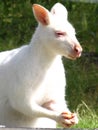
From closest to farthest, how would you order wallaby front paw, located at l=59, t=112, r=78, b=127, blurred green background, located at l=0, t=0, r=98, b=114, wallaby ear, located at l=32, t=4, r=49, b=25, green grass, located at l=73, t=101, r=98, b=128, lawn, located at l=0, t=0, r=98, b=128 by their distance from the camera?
1. wallaby front paw, located at l=59, t=112, r=78, b=127
2. wallaby ear, located at l=32, t=4, r=49, b=25
3. green grass, located at l=73, t=101, r=98, b=128
4. lawn, located at l=0, t=0, r=98, b=128
5. blurred green background, located at l=0, t=0, r=98, b=114

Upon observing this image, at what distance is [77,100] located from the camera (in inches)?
282

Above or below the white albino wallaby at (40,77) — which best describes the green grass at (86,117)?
below

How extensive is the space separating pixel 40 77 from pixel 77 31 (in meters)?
3.91

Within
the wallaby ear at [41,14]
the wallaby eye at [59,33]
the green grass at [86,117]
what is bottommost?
the green grass at [86,117]

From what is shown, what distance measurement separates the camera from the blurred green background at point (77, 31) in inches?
306

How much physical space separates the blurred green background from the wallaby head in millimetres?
2877

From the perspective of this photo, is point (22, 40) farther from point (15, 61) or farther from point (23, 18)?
point (15, 61)

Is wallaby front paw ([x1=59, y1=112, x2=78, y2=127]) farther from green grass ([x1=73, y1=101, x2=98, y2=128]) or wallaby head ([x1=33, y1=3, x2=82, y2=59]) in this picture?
green grass ([x1=73, y1=101, x2=98, y2=128])

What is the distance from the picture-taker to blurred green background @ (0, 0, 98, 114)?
25.5 ft

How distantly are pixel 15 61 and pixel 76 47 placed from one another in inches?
23.3

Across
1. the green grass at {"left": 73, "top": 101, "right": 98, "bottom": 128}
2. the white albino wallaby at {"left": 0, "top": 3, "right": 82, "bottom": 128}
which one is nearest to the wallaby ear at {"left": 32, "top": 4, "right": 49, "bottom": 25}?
the white albino wallaby at {"left": 0, "top": 3, "right": 82, "bottom": 128}

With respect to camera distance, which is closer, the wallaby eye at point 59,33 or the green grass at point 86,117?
the wallaby eye at point 59,33

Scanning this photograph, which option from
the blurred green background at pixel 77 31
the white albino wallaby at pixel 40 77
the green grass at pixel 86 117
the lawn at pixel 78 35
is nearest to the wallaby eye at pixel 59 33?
the white albino wallaby at pixel 40 77

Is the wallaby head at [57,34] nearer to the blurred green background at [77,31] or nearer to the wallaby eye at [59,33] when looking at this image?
the wallaby eye at [59,33]
